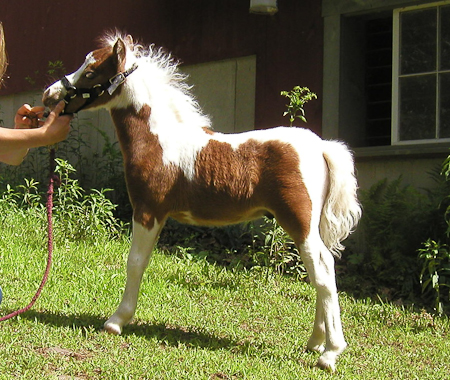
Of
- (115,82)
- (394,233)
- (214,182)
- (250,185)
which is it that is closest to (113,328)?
(214,182)

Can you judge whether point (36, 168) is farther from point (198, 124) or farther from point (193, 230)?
point (198, 124)

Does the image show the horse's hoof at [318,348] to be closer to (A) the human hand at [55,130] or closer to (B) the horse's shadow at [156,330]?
(B) the horse's shadow at [156,330]

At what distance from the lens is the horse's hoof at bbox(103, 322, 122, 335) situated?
4.08 metres

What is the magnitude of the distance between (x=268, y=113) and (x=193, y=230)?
1799 millimetres

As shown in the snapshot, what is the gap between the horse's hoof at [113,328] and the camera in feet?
13.4

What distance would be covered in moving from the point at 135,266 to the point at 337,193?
143 centimetres

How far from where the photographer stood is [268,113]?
26.3 feet

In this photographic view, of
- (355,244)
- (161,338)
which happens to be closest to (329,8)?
(355,244)

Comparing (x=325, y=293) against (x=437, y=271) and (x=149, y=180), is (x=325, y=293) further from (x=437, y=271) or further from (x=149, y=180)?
(x=437, y=271)

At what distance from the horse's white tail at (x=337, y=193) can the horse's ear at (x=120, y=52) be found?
1506 mm

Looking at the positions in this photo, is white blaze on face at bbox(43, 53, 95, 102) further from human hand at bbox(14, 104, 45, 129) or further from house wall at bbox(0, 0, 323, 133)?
house wall at bbox(0, 0, 323, 133)

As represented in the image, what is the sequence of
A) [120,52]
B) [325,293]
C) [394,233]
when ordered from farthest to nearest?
1. [394,233]
2. [120,52]
3. [325,293]

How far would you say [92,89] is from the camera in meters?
4.27

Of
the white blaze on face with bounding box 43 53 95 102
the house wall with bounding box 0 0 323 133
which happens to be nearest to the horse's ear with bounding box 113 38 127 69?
the white blaze on face with bounding box 43 53 95 102
